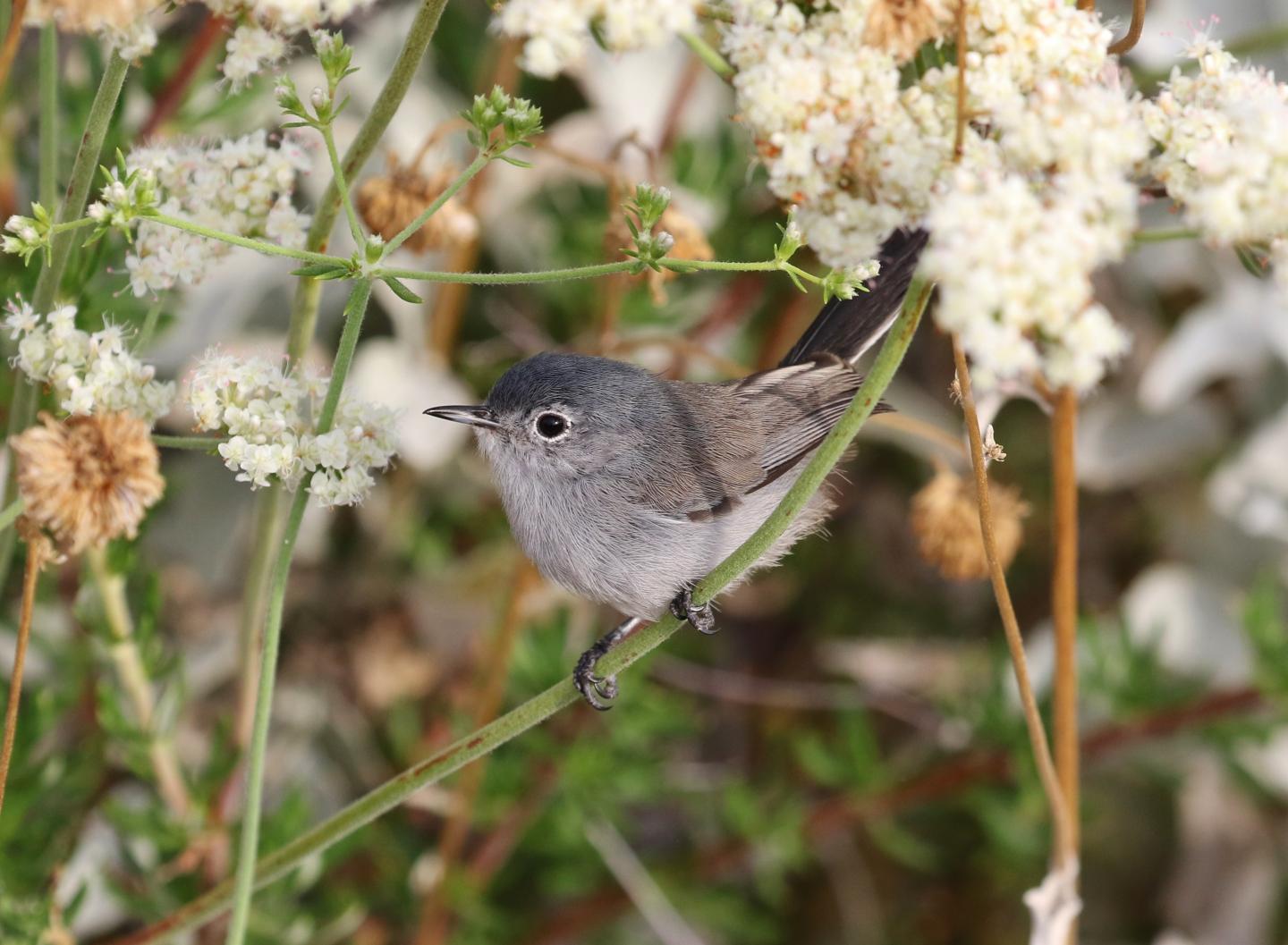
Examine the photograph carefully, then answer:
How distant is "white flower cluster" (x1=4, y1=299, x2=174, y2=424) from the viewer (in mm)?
1474

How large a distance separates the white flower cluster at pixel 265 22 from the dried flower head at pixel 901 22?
532 mm

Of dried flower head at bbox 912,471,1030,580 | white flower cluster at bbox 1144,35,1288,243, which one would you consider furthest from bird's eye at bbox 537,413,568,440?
white flower cluster at bbox 1144,35,1288,243

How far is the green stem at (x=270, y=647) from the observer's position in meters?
1.46

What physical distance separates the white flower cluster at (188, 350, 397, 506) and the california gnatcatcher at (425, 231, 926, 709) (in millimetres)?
718

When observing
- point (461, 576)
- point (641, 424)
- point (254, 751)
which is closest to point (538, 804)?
point (461, 576)

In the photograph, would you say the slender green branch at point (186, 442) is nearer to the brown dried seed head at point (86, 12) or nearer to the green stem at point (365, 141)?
the green stem at point (365, 141)

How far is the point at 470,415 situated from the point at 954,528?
0.88 m

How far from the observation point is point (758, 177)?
291cm

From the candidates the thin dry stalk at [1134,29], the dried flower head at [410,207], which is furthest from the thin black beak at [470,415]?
the thin dry stalk at [1134,29]

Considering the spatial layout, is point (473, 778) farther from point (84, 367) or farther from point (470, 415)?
point (84, 367)

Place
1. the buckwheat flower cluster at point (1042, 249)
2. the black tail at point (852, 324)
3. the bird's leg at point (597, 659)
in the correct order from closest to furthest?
the buckwheat flower cluster at point (1042, 249) → the black tail at point (852, 324) → the bird's leg at point (597, 659)

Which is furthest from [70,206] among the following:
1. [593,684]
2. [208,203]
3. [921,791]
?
[921,791]

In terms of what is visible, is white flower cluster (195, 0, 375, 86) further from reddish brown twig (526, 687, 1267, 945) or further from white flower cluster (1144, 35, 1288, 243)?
reddish brown twig (526, 687, 1267, 945)

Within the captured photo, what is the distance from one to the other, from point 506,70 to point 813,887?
2431mm
